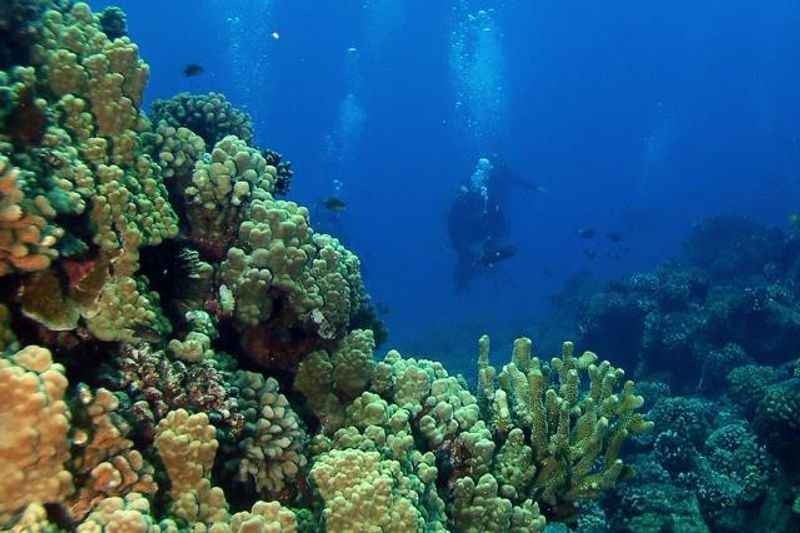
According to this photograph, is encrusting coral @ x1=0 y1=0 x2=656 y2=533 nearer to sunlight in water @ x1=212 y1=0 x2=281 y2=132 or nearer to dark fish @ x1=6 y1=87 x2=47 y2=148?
dark fish @ x1=6 y1=87 x2=47 y2=148

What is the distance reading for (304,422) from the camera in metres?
4.31

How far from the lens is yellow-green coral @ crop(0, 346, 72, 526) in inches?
80.4

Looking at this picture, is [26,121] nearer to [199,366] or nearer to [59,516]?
[199,366]

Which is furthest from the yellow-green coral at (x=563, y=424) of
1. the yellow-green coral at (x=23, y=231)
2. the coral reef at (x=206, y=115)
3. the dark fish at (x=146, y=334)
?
the coral reef at (x=206, y=115)

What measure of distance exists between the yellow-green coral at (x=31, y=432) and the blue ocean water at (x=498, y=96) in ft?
221

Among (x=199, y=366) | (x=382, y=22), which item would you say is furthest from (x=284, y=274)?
(x=382, y=22)

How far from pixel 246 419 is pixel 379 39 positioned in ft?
421

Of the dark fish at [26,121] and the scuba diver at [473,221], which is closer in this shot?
the dark fish at [26,121]

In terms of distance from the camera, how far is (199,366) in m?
3.54

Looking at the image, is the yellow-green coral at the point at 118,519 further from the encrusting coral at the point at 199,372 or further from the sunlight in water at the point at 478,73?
the sunlight in water at the point at 478,73

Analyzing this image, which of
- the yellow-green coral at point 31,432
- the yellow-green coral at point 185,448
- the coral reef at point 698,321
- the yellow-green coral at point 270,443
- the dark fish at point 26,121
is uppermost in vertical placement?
the coral reef at point 698,321

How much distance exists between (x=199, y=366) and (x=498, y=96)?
14270 cm

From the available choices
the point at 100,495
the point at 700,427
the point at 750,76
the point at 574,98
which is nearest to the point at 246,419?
the point at 100,495

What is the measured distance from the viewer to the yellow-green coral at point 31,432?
204 centimetres
